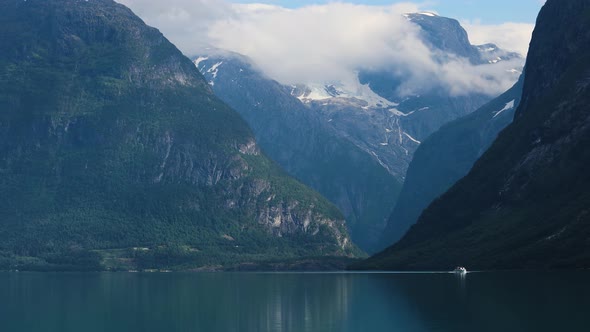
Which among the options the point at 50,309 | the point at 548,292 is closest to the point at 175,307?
the point at 50,309

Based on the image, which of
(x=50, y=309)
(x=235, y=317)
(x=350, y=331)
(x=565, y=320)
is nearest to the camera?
(x=565, y=320)

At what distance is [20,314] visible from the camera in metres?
182

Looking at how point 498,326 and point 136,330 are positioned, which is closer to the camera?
point 498,326

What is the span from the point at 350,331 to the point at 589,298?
127 feet

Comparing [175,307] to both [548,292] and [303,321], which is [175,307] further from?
[548,292]

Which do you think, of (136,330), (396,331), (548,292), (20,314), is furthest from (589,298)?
(20,314)

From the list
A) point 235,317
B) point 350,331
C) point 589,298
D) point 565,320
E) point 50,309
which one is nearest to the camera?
point 565,320

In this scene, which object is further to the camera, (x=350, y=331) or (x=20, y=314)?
(x=20, y=314)

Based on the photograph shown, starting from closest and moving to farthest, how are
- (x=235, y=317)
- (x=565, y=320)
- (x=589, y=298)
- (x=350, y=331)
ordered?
(x=565, y=320) → (x=350, y=331) → (x=589, y=298) → (x=235, y=317)

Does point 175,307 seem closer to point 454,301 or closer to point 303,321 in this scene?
point 303,321

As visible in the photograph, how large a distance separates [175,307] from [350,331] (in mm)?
57645

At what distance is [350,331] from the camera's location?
148750mm

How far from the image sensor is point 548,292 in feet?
585

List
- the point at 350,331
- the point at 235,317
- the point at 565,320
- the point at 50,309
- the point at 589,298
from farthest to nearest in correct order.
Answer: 1. the point at 50,309
2. the point at 235,317
3. the point at 589,298
4. the point at 350,331
5. the point at 565,320
